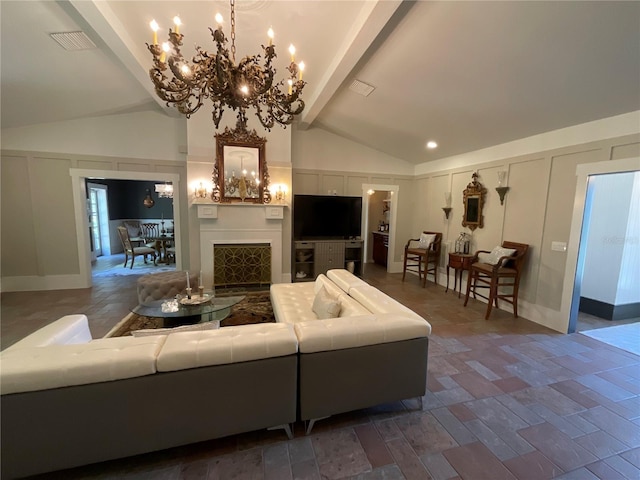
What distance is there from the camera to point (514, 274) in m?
3.77

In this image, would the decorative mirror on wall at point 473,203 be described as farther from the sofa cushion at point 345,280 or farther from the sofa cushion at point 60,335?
the sofa cushion at point 60,335

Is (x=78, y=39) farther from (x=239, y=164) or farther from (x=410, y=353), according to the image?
(x=410, y=353)

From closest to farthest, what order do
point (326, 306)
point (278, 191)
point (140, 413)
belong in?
1. point (140, 413)
2. point (326, 306)
3. point (278, 191)

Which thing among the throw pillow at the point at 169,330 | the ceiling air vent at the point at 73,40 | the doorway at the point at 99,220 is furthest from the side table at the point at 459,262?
the doorway at the point at 99,220

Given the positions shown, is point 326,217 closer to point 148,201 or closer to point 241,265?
point 241,265

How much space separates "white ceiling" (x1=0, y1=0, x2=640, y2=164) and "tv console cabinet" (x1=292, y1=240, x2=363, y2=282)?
8.91 feet

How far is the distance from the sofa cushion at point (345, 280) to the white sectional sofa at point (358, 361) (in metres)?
0.83

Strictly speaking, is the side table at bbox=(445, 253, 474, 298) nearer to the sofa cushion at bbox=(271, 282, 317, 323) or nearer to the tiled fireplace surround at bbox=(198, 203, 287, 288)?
the sofa cushion at bbox=(271, 282, 317, 323)

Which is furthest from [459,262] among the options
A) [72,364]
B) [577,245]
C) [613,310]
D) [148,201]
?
[148,201]

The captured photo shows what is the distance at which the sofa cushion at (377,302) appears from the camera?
6.91 feet

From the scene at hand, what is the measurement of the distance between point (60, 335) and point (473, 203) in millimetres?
5590

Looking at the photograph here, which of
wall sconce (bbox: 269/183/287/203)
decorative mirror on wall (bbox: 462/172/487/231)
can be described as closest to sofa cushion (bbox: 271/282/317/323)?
wall sconce (bbox: 269/183/287/203)

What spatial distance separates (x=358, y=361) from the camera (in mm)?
1777

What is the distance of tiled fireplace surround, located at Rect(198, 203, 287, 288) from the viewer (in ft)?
15.8
